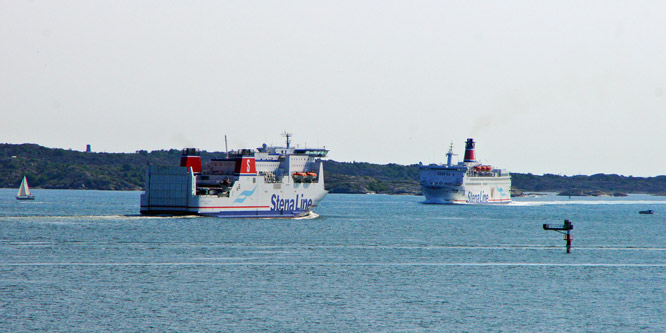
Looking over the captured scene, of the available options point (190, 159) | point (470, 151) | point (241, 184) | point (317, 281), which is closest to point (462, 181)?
point (470, 151)

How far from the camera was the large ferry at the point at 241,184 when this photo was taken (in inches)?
2931

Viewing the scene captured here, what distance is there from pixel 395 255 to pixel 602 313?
21.1m

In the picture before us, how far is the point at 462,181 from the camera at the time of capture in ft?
456

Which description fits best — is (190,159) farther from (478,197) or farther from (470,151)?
(470,151)

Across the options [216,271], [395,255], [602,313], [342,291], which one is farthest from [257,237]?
[602,313]

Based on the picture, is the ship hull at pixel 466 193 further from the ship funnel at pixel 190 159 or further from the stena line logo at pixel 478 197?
the ship funnel at pixel 190 159

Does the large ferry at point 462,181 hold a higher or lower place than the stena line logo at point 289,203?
higher

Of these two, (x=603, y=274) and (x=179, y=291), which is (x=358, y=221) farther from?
(x=179, y=291)

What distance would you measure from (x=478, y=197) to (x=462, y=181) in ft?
28.0

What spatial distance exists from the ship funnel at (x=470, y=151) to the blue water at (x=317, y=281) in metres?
80.3

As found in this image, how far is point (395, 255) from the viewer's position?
177 feet

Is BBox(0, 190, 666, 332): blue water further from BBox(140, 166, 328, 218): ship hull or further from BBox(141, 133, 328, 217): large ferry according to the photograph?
BBox(141, 133, 328, 217): large ferry

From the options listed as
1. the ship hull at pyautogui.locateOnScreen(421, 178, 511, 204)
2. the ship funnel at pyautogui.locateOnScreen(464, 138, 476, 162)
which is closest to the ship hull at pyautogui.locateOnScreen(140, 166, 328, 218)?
the ship hull at pyautogui.locateOnScreen(421, 178, 511, 204)

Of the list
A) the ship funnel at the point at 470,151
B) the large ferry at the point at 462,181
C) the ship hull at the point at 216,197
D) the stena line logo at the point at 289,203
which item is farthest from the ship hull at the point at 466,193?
the ship hull at the point at 216,197
